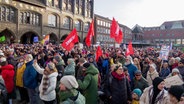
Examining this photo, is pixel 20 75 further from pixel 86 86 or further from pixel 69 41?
pixel 69 41

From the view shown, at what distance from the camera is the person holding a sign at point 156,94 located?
11.3 feet

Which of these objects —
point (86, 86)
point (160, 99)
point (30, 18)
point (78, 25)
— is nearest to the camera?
point (160, 99)

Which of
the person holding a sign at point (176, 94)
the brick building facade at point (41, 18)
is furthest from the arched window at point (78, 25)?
the person holding a sign at point (176, 94)

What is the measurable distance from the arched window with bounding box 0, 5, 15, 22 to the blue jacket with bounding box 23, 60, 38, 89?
2488cm

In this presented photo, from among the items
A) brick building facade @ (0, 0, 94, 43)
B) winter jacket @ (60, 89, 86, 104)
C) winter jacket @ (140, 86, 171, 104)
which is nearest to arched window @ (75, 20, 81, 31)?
brick building facade @ (0, 0, 94, 43)

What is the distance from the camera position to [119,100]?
465 cm

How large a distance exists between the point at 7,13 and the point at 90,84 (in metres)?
27.7

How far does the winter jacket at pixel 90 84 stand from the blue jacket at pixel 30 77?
189 centimetres

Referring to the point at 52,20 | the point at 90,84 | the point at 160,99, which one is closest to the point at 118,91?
the point at 90,84

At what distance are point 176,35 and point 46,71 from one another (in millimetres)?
82792

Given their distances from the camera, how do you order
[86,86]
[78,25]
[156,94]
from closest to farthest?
[156,94] → [86,86] → [78,25]

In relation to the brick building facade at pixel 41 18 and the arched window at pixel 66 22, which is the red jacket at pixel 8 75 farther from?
the arched window at pixel 66 22

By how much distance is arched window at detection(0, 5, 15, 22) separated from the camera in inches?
1084

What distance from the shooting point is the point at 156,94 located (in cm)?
357
